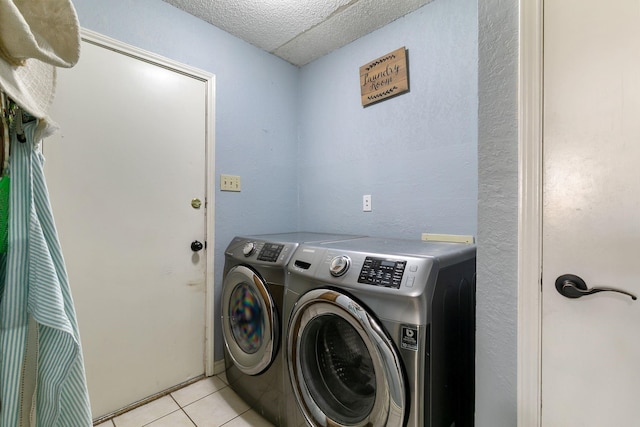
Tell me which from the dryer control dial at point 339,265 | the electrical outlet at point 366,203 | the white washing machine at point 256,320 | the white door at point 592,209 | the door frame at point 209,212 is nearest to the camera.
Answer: the white door at point 592,209

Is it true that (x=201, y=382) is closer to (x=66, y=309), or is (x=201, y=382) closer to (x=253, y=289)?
(x=253, y=289)

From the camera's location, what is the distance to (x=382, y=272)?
107 cm

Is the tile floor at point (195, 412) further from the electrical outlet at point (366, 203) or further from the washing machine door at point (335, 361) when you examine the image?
the electrical outlet at point (366, 203)

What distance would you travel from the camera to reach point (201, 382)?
1.88 metres

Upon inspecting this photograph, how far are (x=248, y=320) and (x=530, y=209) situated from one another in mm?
1402

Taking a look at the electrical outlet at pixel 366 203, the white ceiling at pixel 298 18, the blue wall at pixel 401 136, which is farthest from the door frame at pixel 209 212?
the electrical outlet at pixel 366 203

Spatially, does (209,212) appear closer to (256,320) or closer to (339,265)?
(256,320)

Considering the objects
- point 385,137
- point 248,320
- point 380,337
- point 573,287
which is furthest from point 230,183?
point 573,287

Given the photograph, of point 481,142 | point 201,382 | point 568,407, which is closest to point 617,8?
point 481,142

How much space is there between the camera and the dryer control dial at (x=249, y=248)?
1.64 meters

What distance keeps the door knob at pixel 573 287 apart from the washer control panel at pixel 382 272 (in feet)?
1.42

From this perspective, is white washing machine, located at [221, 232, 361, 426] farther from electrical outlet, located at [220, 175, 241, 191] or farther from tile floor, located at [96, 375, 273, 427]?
electrical outlet, located at [220, 175, 241, 191]

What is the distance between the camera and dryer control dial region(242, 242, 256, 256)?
1.64 m

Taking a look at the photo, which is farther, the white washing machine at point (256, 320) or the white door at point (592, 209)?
the white washing machine at point (256, 320)
